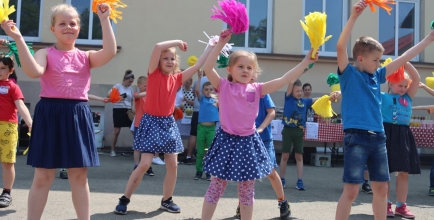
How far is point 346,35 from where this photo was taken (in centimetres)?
→ 405

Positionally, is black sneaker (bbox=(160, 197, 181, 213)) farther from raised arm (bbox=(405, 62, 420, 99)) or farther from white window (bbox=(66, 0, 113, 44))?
white window (bbox=(66, 0, 113, 44))

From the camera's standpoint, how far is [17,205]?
5234mm

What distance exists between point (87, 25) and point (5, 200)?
23.9ft

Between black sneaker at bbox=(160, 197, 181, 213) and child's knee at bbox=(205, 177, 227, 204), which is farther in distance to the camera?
black sneaker at bbox=(160, 197, 181, 213)

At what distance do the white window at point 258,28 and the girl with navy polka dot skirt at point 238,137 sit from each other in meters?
8.12

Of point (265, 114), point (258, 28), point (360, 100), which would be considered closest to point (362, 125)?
point (360, 100)

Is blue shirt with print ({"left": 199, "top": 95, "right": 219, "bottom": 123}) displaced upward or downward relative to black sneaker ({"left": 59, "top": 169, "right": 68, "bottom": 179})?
upward

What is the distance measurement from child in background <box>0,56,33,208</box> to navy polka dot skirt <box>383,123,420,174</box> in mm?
4040

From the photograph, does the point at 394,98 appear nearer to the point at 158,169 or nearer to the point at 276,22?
the point at 158,169

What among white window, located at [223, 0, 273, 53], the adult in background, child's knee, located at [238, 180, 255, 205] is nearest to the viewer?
child's knee, located at [238, 180, 255, 205]

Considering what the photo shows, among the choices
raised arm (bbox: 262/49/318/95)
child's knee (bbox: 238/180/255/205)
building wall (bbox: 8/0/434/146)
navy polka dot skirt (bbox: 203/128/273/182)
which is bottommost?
child's knee (bbox: 238/180/255/205)

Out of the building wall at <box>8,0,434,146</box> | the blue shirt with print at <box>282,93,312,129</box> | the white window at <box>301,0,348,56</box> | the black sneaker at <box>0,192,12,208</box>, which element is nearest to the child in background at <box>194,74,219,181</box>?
the blue shirt with print at <box>282,93,312,129</box>

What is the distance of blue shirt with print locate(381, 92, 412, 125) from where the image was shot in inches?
217

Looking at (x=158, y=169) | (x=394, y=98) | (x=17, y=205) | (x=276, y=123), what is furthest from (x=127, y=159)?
(x=394, y=98)
